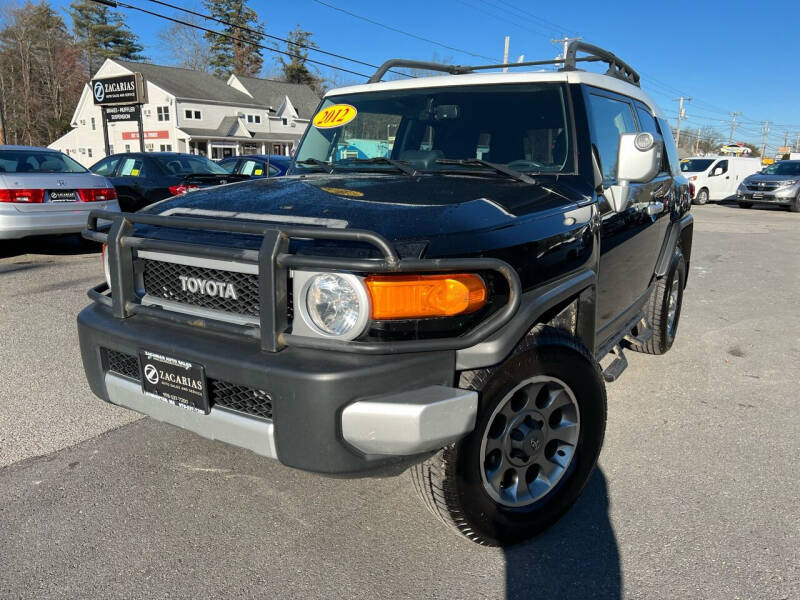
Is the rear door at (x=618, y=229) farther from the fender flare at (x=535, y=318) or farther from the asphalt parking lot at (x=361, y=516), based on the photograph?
the asphalt parking lot at (x=361, y=516)

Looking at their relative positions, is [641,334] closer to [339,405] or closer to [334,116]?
[334,116]

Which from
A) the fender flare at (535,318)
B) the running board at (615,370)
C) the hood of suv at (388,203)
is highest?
the hood of suv at (388,203)

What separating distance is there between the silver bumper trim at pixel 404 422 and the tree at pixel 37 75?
219 ft

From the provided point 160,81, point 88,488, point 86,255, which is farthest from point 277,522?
point 160,81

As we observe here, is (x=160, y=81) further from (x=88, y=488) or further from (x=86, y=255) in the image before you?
(x=88, y=488)

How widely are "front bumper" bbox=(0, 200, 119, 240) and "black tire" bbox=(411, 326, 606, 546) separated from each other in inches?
283

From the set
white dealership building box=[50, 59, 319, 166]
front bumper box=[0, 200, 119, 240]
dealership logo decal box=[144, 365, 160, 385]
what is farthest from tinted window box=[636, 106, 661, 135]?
white dealership building box=[50, 59, 319, 166]

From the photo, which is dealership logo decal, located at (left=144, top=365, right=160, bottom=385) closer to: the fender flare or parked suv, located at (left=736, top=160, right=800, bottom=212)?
the fender flare

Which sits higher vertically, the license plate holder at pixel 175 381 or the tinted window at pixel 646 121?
the tinted window at pixel 646 121

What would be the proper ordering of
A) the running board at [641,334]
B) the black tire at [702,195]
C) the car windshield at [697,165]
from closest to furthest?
the running board at [641,334] → the black tire at [702,195] → the car windshield at [697,165]

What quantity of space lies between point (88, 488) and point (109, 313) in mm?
927

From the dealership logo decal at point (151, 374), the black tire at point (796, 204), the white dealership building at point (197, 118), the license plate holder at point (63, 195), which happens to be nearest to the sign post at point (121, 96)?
the white dealership building at point (197, 118)

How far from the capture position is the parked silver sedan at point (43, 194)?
25.0 ft

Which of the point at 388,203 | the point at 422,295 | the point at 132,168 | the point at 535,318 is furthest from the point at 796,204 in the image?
the point at 422,295
